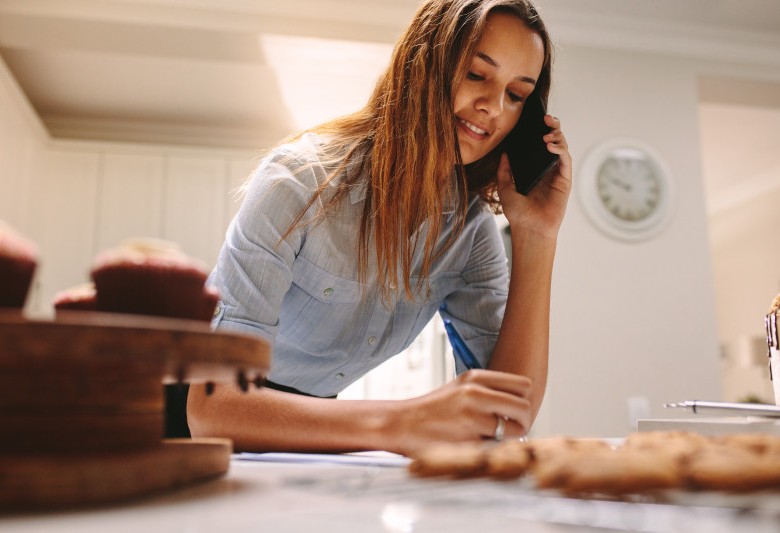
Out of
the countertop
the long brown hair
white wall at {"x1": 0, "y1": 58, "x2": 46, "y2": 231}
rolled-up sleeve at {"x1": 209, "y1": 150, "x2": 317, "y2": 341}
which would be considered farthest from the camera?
white wall at {"x1": 0, "y1": 58, "x2": 46, "y2": 231}

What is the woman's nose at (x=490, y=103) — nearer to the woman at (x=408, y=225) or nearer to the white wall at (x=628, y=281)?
the woman at (x=408, y=225)

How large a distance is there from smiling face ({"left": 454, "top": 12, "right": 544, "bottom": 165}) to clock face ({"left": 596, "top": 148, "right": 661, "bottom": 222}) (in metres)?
2.05

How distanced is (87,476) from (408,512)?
15cm

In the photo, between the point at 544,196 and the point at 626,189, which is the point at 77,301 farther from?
the point at 626,189

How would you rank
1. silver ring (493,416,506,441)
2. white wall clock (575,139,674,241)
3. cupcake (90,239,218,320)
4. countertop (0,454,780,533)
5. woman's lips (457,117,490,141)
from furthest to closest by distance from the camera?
white wall clock (575,139,674,241) < woman's lips (457,117,490,141) < silver ring (493,416,506,441) < cupcake (90,239,218,320) < countertop (0,454,780,533)

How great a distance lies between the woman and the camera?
0.86m

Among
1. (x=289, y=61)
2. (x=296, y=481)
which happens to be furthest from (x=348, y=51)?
(x=296, y=481)

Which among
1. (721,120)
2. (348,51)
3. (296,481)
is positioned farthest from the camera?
(721,120)

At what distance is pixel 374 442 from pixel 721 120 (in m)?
4.61

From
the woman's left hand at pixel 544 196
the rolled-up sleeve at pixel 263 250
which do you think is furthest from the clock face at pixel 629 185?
the rolled-up sleeve at pixel 263 250

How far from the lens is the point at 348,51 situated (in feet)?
10.9

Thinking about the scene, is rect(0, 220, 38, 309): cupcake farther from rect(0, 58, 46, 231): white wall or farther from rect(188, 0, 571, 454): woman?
rect(0, 58, 46, 231): white wall

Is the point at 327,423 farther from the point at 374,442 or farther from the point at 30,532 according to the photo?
the point at 30,532

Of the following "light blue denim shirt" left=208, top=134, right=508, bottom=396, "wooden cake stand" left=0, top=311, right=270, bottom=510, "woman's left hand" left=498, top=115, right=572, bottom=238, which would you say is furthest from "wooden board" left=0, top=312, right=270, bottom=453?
"woman's left hand" left=498, top=115, right=572, bottom=238
